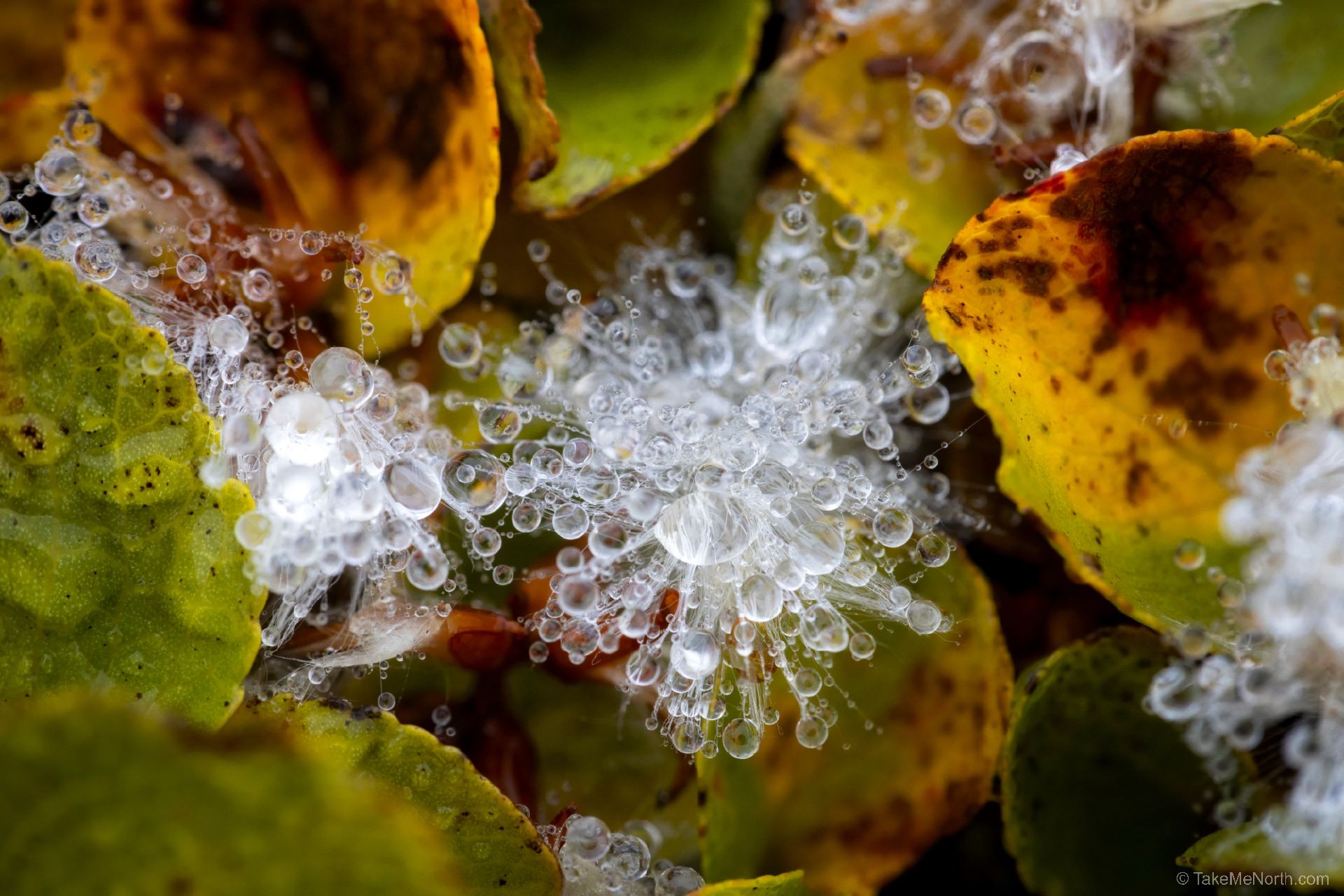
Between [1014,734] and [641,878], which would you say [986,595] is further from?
[641,878]

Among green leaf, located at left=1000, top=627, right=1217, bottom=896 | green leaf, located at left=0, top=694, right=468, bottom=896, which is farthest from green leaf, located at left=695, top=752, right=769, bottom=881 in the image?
green leaf, located at left=0, top=694, right=468, bottom=896

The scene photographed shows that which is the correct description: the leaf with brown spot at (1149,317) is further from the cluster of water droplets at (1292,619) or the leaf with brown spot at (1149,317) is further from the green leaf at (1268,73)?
the green leaf at (1268,73)

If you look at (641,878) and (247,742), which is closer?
(247,742)

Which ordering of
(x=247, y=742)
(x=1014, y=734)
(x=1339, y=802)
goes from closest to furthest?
1. (x=247, y=742)
2. (x=1339, y=802)
3. (x=1014, y=734)

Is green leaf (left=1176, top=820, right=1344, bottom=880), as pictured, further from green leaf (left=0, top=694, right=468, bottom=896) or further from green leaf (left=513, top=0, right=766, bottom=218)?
green leaf (left=513, top=0, right=766, bottom=218)

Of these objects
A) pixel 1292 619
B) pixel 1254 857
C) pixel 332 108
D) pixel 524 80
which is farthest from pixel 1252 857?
pixel 332 108

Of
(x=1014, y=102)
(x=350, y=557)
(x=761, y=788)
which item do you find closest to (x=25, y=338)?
(x=350, y=557)

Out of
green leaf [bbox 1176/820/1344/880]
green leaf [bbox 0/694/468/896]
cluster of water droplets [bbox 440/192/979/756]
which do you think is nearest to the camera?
green leaf [bbox 0/694/468/896]
